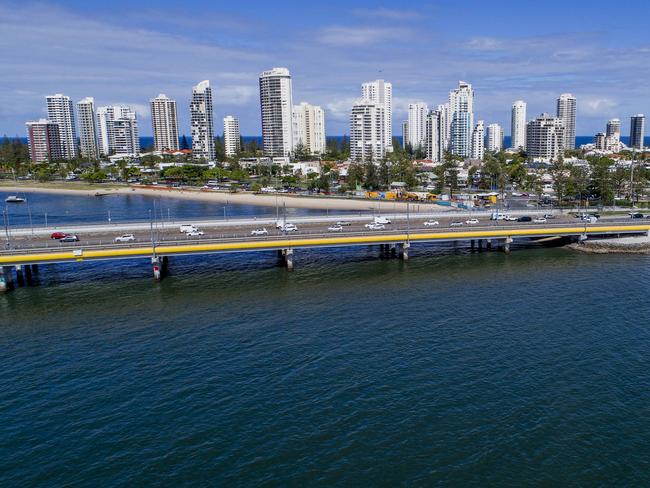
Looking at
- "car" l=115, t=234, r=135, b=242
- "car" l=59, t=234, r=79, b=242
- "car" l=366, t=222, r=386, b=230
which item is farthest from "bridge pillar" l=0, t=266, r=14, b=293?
"car" l=366, t=222, r=386, b=230

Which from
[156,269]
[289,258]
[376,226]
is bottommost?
[289,258]

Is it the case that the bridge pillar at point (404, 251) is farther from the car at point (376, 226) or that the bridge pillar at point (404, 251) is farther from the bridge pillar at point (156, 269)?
the bridge pillar at point (156, 269)

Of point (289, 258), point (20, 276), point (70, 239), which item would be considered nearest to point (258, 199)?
point (289, 258)

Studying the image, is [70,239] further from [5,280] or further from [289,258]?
[289,258]

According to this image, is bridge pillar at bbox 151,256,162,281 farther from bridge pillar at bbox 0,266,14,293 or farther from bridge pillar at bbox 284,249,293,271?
bridge pillar at bbox 0,266,14,293

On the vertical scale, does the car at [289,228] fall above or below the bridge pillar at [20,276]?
above

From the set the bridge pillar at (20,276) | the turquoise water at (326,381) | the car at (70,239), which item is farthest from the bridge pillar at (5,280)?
the car at (70,239)
